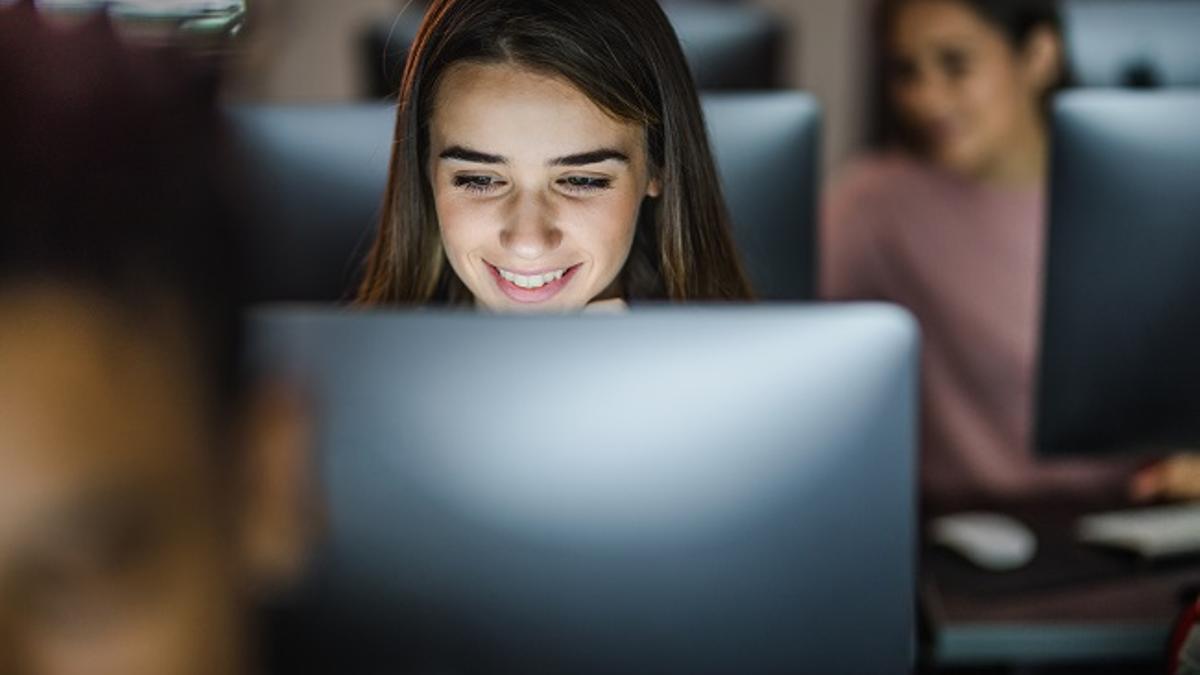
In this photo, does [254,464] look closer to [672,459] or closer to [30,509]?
[30,509]

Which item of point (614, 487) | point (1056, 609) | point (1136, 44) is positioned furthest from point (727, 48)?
point (614, 487)

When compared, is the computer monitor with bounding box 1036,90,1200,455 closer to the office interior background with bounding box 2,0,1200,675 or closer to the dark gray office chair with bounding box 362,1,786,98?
the office interior background with bounding box 2,0,1200,675

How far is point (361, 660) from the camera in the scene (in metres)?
0.65

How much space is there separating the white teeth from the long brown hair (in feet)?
0.12

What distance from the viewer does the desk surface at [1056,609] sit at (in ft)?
3.69

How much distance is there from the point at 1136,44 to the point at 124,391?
3.55ft

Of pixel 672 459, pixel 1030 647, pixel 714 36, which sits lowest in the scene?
pixel 1030 647

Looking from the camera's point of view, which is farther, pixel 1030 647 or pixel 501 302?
pixel 1030 647

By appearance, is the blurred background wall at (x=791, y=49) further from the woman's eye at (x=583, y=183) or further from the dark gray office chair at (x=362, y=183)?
the woman's eye at (x=583, y=183)

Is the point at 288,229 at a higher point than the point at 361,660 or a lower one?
higher

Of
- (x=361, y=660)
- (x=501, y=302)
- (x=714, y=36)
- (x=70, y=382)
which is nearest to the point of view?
(x=70, y=382)

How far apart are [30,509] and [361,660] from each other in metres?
0.18

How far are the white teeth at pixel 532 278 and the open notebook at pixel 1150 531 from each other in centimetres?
72

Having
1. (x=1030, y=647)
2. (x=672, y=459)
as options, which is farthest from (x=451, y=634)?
(x=1030, y=647)
